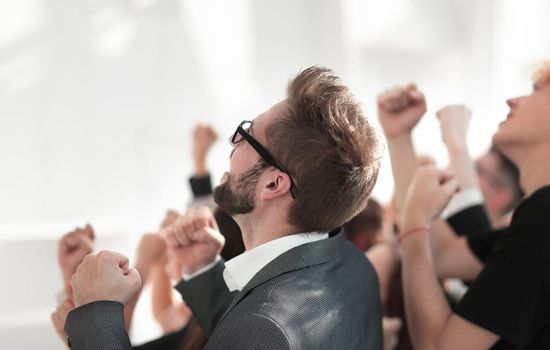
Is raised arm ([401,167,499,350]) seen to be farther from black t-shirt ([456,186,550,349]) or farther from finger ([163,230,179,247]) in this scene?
finger ([163,230,179,247])

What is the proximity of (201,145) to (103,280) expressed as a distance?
1385 millimetres

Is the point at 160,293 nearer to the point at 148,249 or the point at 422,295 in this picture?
the point at 148,249

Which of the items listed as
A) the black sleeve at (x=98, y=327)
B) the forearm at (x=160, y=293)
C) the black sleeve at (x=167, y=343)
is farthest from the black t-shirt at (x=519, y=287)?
the forearm at (x=160, y=293)

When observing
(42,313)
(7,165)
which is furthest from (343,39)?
(42,313)

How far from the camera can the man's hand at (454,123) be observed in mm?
2016

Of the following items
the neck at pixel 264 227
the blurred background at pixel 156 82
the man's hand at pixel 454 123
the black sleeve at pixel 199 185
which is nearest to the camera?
the neck at pixel 264 227

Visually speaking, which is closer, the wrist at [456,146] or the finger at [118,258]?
the finger at [118,258]

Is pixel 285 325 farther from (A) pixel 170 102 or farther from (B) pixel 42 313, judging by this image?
(A) pixel 170 102

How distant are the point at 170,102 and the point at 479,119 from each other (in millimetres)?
2212

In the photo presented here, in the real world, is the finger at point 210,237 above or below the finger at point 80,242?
below

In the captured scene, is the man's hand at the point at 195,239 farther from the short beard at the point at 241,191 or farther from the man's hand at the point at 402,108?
the man's hand at the point at 402,108

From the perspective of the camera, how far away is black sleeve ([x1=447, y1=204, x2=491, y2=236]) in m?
A: 2.07

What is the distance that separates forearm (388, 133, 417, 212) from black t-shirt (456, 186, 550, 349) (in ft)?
1.62

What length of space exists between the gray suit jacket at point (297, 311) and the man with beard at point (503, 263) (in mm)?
189
